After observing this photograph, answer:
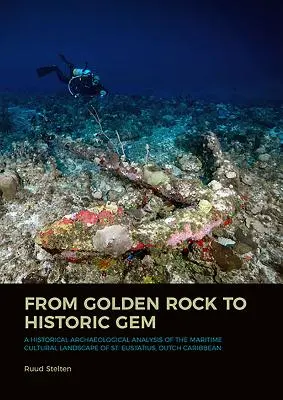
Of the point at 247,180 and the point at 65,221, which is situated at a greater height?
the point at 247,180

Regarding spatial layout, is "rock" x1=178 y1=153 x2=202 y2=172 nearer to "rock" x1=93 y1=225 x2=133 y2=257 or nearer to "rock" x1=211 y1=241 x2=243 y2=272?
"rock" x1=211 y1=241 x2=243 y2=272

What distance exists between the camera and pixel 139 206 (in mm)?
6406

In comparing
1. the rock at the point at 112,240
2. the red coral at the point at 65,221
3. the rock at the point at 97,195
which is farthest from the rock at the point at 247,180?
the red coral at the point at 65,221

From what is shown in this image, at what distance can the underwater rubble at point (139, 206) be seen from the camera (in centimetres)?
473

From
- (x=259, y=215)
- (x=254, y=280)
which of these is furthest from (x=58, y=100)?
(x=254, y=280)

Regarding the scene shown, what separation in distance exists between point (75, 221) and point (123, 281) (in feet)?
4.13

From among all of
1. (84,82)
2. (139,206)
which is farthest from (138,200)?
(84,82)

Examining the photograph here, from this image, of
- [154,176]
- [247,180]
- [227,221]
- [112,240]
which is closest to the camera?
[112,240]
